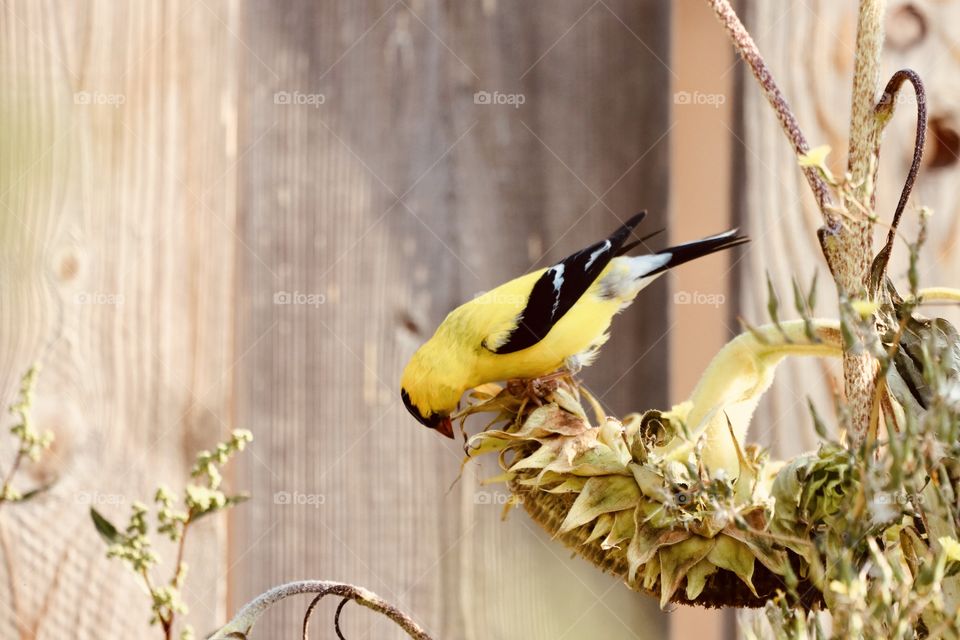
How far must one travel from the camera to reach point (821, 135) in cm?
131

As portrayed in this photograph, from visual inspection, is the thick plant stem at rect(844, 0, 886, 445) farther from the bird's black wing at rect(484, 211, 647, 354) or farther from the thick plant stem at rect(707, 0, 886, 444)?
the bird's black wing at rect(484, 211, 647, 354)

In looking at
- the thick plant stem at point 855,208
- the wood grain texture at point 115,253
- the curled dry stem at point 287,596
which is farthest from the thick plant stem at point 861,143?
the wood grain texture at point 115,253

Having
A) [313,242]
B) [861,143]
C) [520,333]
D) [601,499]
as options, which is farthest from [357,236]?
[861,143]

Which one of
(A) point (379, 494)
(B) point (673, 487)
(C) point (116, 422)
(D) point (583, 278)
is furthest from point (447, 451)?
(B) point (673, 487)

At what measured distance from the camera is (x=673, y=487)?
24.8 inches

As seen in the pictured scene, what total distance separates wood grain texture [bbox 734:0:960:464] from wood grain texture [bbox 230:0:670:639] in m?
0.14

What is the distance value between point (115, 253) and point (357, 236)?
334 mm

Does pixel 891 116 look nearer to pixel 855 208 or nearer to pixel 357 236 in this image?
pixel 855 208

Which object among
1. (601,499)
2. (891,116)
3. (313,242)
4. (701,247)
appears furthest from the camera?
(313,242)

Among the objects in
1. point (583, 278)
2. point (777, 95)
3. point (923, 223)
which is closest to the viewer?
point (923, 223)

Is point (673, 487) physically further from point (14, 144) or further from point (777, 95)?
point (14, 144)

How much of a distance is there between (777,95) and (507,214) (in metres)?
0.82

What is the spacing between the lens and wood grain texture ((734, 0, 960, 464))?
129 centimetres

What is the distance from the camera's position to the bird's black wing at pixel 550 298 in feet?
4.15
